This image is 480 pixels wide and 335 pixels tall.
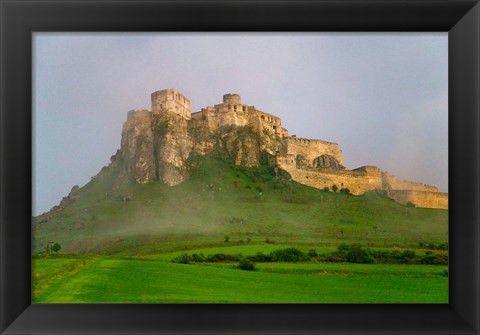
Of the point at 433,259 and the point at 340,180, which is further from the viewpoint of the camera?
the point at 340,180

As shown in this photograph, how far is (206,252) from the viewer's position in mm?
1962

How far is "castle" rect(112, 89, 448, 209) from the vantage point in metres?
1.99

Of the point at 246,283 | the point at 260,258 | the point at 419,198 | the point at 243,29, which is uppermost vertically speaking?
the point at 243,29

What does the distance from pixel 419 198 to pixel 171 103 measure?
1.42 m

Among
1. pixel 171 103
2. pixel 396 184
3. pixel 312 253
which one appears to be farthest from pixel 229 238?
pixel 396 184

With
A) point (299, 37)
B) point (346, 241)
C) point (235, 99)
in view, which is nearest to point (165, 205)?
point (235, 99)

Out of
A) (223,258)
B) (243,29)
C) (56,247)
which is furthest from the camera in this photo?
(223,258)

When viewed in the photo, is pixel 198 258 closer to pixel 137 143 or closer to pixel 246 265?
pixel 246 265

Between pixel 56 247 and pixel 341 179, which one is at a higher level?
pixel 341 179

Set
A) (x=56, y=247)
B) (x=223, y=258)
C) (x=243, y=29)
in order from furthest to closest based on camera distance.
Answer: (x=223, y=258), (x=56, y=247), (x=243, y=29)

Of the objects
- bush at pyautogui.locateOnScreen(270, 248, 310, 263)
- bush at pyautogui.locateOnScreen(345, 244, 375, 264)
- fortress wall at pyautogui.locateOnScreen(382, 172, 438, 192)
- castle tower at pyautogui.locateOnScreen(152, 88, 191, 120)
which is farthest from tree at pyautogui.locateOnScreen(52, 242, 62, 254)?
fortress wall at pyautogui.locateOnScreen(382, 172, 438, 192)

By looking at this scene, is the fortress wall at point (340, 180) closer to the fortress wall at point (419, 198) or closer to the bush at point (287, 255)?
the fortress wall at point (419, 198)

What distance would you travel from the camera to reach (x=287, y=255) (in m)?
1.99
